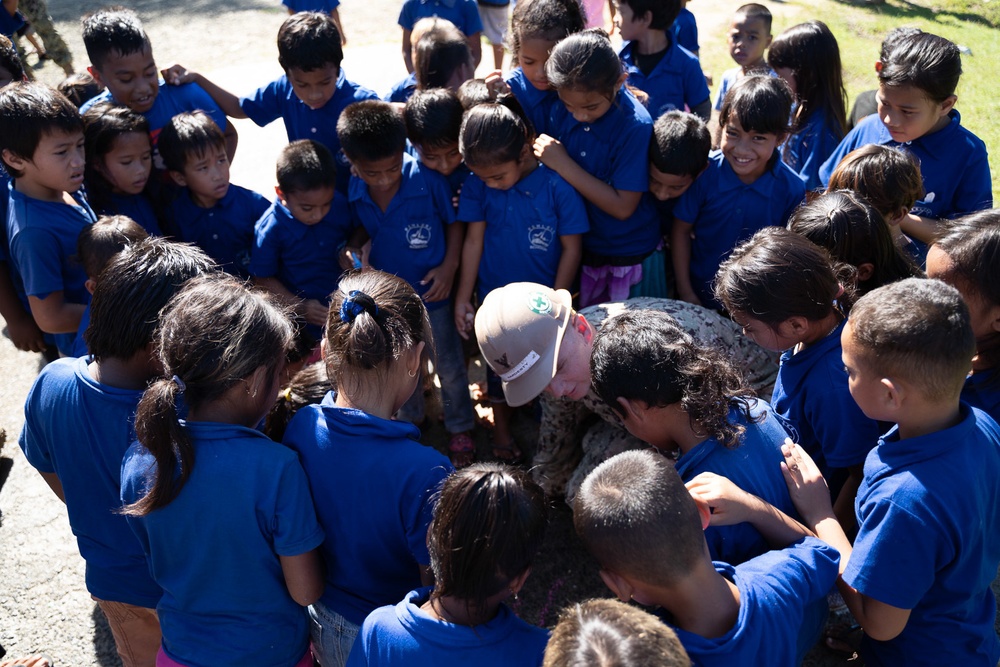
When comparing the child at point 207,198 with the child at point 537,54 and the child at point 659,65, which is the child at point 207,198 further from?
the child at point 659,65

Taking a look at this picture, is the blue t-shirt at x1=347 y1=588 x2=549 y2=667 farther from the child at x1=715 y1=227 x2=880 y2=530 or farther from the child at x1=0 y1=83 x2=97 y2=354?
the child at x1=0 y1=83 x2=97 y2=354

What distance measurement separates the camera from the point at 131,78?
373 cm

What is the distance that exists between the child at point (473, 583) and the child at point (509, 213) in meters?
1.80

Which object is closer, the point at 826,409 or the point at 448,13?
the point at 826,409

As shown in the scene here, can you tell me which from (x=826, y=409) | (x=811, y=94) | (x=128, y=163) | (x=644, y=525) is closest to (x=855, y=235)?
(x=826, y=409)

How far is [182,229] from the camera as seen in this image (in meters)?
3.52

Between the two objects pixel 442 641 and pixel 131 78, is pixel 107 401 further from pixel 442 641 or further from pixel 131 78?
pixel 131 78

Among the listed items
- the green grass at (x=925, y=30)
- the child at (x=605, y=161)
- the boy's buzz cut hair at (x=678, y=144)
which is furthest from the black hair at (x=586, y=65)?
the green grass at (x=925, y=30)

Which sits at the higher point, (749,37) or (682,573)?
(749,37)

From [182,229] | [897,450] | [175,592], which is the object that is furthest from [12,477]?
[897,450]

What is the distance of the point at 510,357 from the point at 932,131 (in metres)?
2.31

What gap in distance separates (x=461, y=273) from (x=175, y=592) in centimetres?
196

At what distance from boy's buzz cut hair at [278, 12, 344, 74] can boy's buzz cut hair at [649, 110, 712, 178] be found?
68.1 inches

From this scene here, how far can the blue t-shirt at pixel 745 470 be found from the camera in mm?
1894
